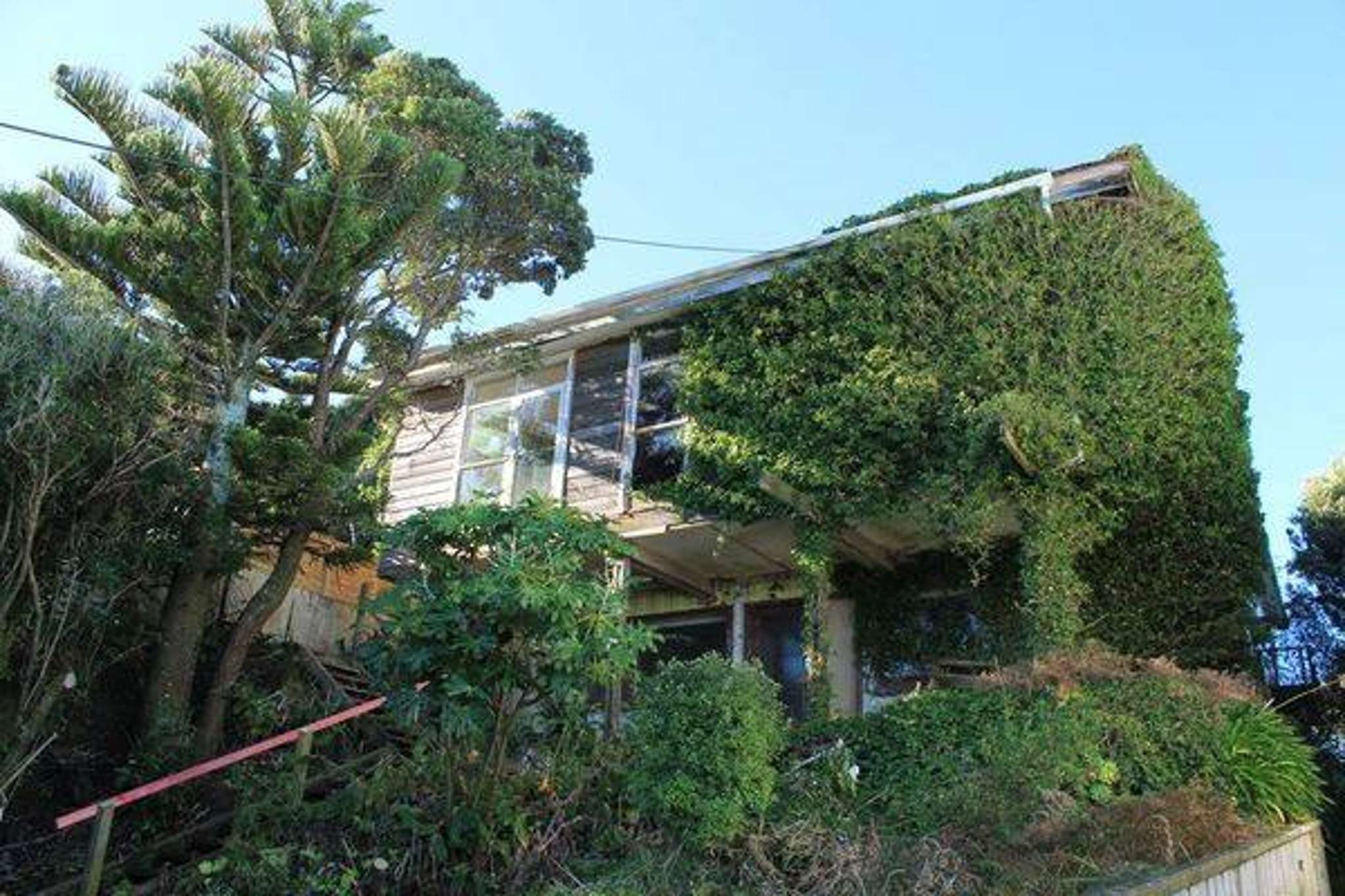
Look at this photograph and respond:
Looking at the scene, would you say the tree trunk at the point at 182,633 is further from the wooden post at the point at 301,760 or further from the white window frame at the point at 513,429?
the white window frame at the point at 513,429

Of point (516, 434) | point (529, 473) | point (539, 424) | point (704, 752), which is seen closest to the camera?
point (704, 752)

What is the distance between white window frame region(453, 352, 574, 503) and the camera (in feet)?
46.4

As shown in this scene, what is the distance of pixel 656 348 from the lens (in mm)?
14000

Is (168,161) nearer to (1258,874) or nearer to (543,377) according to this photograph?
(543,377)

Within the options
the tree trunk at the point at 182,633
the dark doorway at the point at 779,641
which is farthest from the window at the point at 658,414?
the tree trunk at the point at 182,633

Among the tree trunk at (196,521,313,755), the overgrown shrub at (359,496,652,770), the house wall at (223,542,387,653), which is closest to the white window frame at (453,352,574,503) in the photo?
the house wall at (223,542,387,653)

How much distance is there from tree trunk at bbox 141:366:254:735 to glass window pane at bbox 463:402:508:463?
528 centimetres

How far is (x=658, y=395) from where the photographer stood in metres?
13.7

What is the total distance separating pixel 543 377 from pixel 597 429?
1.48m

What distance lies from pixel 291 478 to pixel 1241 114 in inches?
370

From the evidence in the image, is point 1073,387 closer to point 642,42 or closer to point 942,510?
point 942,510

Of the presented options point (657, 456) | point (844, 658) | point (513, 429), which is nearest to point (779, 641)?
point (844, 658)

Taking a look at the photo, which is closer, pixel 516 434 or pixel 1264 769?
pixel 1264 769

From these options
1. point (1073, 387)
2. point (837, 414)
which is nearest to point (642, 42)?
point (837, 414)
